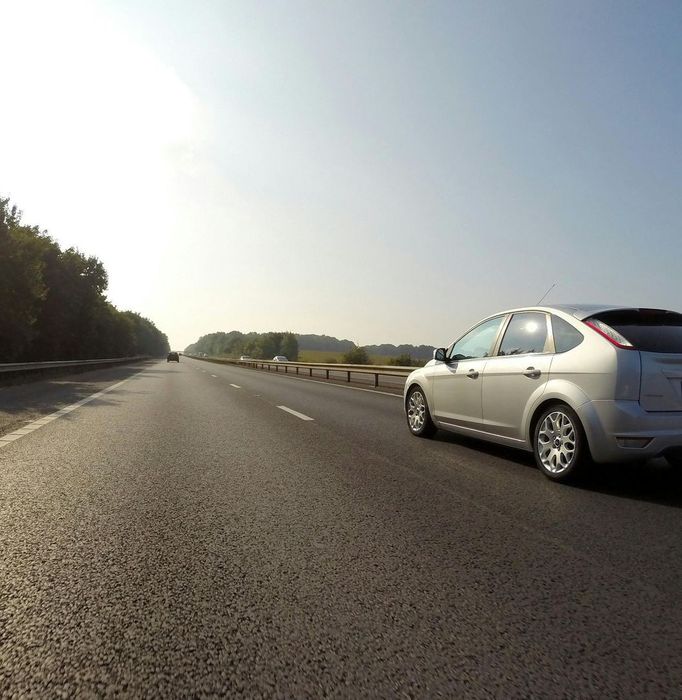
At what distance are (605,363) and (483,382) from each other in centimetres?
166

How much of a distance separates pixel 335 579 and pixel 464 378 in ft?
13.8

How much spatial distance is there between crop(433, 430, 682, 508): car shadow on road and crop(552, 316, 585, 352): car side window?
1.11m

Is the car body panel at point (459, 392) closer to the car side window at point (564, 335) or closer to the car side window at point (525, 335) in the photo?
the car side window at point (525, 335)

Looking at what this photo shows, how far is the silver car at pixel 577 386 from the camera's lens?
465cm

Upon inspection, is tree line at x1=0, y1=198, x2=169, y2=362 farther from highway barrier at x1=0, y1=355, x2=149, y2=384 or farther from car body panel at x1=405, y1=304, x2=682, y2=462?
car body panel at x1=405, y1=304, x2=682, y2=462

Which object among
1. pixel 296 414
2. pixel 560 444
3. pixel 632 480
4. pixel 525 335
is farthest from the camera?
pixel 296 414

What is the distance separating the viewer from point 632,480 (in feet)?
17.6

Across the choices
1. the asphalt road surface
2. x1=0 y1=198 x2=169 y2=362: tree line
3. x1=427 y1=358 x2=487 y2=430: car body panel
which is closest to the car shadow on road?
the asphalt road surface

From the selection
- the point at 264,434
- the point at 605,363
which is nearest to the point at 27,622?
the point at 605,363

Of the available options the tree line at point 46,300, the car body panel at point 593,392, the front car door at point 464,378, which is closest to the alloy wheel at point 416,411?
the front car door at point 464,378

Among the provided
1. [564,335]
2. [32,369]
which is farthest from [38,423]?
[32,369]

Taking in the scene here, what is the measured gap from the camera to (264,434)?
7.99m

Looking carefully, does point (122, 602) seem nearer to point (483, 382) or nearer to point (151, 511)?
point (151, 511)

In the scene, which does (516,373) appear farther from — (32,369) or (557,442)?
(32,369)
